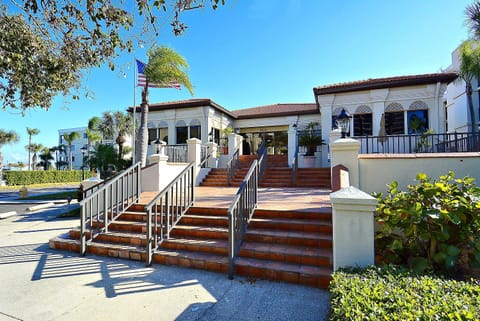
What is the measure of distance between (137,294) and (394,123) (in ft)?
44.7

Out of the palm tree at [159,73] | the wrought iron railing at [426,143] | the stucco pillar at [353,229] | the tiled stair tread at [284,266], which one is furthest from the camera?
the palm tree at [159,73]

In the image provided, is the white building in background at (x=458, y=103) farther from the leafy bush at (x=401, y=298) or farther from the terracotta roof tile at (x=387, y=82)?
the leafy bush at (x=401, y=298)

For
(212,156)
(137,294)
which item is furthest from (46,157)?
(137,294)

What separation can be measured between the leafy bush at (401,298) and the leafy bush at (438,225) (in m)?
0.74

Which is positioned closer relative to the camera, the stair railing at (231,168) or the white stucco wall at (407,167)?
the white stucco wall at (407,167)

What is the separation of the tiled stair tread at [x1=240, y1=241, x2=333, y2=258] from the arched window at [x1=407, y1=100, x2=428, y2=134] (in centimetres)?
1117

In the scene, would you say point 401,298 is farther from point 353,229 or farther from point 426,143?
point 426,143

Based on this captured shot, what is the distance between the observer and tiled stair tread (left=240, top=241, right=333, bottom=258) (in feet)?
11.8

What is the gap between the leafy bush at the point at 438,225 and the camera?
110 inches

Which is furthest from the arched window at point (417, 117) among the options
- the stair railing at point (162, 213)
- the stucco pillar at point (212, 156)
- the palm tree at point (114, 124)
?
the palm tree at point (114, 124)

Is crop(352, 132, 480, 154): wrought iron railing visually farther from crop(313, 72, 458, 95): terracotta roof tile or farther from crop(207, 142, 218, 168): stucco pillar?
crop(207, 142, 218, 168): stucco pillar

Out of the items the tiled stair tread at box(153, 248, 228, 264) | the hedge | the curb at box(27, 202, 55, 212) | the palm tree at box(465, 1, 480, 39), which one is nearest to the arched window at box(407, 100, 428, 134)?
the palm tree at box(465, 1, 480, 39)

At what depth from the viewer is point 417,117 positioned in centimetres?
1159

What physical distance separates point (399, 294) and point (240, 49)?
10.2 meters
